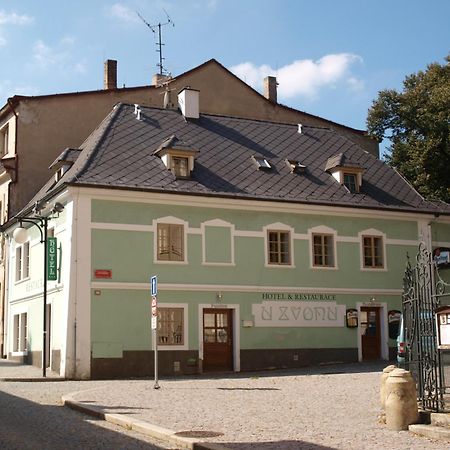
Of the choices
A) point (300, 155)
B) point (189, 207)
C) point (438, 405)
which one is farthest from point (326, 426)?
point (300, 155)

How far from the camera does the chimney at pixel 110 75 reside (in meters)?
37.4

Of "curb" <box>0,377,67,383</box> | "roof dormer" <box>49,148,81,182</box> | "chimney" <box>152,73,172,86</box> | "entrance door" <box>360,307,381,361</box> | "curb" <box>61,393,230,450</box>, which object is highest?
"chimney" <box>152,73,172,86</box>

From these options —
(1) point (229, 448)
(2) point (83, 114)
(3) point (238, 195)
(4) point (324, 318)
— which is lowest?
(1) point (229, 448)

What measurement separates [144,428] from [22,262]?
19.4m

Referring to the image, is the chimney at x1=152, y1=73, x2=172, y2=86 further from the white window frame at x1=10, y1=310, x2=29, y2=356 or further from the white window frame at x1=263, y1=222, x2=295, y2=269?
the white window frame at x1=10, y1=310, x2=29, y2=356

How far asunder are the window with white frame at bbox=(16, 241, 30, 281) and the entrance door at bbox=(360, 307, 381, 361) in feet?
41.1

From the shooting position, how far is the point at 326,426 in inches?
467

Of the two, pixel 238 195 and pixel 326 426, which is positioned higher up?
pixel 238 195

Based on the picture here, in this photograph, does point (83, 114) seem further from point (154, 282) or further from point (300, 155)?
point (154, 282)

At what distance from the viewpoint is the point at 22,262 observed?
98.7 ft

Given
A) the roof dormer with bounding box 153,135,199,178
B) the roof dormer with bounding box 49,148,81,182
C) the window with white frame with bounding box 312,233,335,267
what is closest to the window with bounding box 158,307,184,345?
the roof dormer with bounding box 153,135,199,178

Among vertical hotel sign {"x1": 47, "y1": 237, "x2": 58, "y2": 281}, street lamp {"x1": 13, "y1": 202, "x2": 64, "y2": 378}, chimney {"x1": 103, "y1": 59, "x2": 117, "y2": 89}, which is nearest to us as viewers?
street lamp {"x1": 13, "y1": 202, "x2": 64, "y2": 378}

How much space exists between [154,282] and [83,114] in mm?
16235

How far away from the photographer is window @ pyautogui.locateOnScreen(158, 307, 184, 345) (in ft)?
82.8
